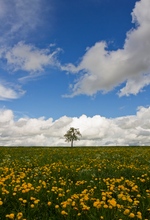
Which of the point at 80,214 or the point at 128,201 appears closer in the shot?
the point at 80,214

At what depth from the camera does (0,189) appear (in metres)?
8.16

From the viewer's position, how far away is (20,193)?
7.84m

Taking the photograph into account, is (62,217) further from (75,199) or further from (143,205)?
(143,205)

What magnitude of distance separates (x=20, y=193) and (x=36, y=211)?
1.36 metres

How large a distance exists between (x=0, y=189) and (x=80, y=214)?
10.6 feet

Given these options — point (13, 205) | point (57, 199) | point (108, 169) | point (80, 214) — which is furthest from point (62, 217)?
point (108, 169)

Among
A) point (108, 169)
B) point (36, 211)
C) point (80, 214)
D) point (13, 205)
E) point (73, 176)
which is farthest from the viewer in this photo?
point (108, 169)

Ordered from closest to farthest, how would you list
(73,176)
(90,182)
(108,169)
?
(90,182) < (73,176) < (108,169)

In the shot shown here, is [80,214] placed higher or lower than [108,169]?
lower

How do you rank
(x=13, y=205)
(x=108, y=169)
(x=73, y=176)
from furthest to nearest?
(x=108, y=169) < (x=73, y=176) < (x=13, y=205)

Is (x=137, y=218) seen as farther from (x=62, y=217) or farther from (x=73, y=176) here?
(x=73, y=176)

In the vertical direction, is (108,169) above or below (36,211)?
above

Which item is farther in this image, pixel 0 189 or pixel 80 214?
pixel 0 189

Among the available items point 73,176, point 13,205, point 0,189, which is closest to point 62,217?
point 13,205
